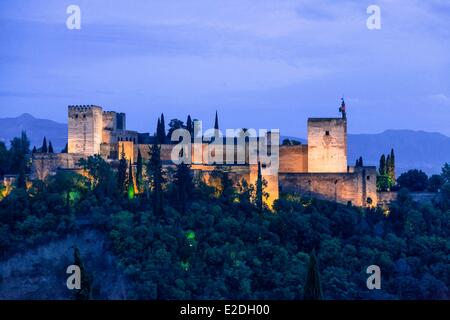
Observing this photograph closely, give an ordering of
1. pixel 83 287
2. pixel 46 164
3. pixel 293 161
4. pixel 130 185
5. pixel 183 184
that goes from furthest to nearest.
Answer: pixel 293 161 → pixel 46 164 → pixel 130 185 → pixel 183 184 → pixel 83 287

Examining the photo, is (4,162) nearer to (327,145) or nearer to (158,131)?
(158,131)

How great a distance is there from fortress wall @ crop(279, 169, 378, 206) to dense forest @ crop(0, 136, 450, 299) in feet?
2.30

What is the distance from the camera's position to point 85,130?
182ft

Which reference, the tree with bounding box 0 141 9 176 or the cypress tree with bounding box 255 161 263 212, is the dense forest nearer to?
the cypress tree with bounding box 255 161 263 212

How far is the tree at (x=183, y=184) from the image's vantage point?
48656 mm

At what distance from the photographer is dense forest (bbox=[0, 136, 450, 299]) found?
44.5 metres

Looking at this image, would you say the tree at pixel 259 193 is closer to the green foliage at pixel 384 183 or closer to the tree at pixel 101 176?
the tree at pixel 101 176

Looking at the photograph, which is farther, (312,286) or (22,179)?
(22,179)

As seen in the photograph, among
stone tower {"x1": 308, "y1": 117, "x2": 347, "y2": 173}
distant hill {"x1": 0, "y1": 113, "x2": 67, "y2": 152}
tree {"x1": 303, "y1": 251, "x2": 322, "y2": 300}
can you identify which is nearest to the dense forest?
stone tower {"x1": 308, "y1": 117, "x2": 347, "y2": 173}

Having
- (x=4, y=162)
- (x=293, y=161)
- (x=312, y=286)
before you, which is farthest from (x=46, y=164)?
(x=312, y=286)

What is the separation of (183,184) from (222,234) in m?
3.66
